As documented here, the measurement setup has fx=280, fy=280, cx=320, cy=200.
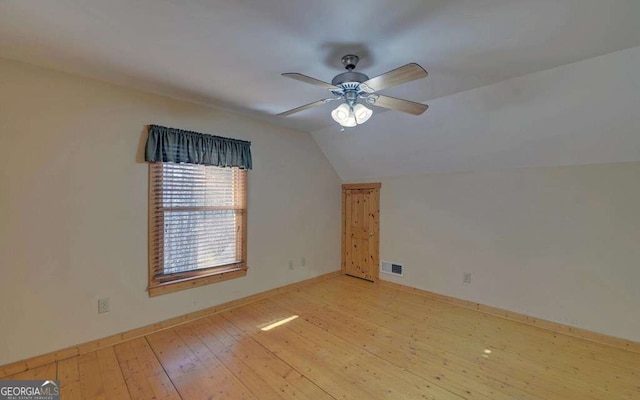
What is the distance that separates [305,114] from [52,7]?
2480 mm

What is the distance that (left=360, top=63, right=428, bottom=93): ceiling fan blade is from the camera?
1649 mm

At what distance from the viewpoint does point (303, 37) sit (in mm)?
1954

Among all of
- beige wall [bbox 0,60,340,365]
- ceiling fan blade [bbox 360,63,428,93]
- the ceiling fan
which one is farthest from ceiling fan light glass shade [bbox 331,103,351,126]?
beige wall [bbox 0,60,340,365]

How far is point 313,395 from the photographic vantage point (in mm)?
2150

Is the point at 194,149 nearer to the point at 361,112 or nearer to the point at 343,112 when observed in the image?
the point at 343,112

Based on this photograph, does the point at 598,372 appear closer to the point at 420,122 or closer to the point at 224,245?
the point at 420,122

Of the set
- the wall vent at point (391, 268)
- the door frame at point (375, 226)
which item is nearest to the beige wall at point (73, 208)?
the door frame at point (375, 226)

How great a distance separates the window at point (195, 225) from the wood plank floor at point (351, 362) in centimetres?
58

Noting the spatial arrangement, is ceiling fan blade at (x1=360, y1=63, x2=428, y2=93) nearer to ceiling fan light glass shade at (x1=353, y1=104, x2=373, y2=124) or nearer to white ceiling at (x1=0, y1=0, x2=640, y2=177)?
ceiling fan light glass shade at (x1=353, y1=104, x2=373, y2=124)

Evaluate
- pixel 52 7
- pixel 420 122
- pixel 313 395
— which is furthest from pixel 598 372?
pixel 52 7

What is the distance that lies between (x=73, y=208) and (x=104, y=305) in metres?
1.00

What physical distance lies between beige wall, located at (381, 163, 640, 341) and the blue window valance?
267cm

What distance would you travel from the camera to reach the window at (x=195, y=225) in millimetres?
3139

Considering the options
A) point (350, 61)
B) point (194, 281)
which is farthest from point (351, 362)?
point (350, 61)
